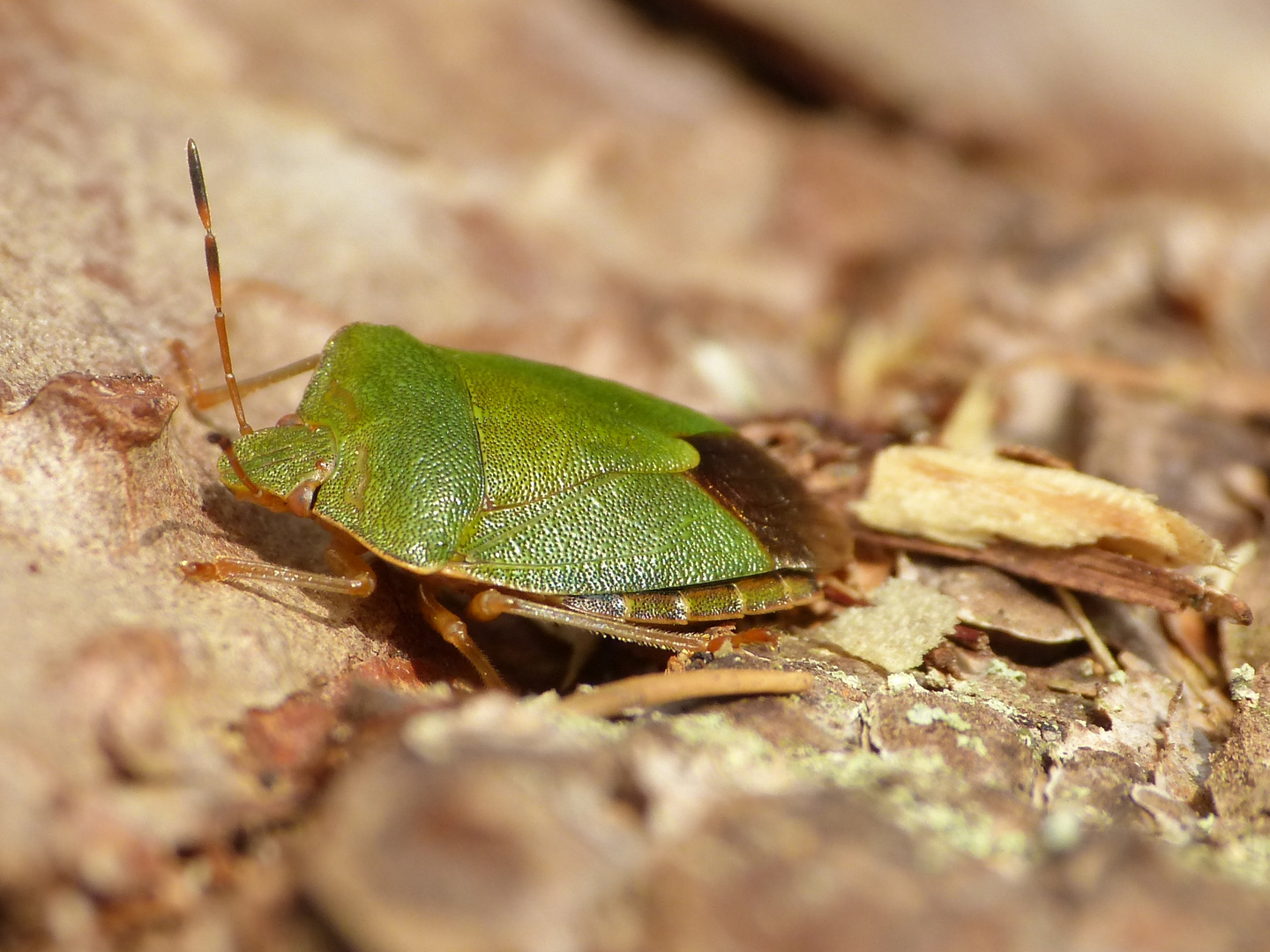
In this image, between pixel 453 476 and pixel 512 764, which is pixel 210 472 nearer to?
pixel 453 476

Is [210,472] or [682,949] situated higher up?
[682,949]

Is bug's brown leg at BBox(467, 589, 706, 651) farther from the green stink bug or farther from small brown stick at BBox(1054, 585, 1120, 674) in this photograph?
small brown stick at BBox(1054, 585, 1120, 674)

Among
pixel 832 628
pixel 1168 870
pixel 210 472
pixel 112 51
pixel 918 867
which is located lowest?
pixel 210 472

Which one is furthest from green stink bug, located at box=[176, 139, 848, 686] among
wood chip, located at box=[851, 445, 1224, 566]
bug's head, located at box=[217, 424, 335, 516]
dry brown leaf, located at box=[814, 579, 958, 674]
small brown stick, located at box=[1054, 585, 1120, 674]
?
small brown stick, located at box=[1054, 585, 1120, 674]

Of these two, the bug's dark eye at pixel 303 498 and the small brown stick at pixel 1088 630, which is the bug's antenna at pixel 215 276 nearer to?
the bug's dark eye at pixel 303 498

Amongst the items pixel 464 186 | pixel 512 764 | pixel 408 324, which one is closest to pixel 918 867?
pixel 512 764

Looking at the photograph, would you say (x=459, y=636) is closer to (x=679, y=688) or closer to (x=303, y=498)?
(x=303, y=498)
